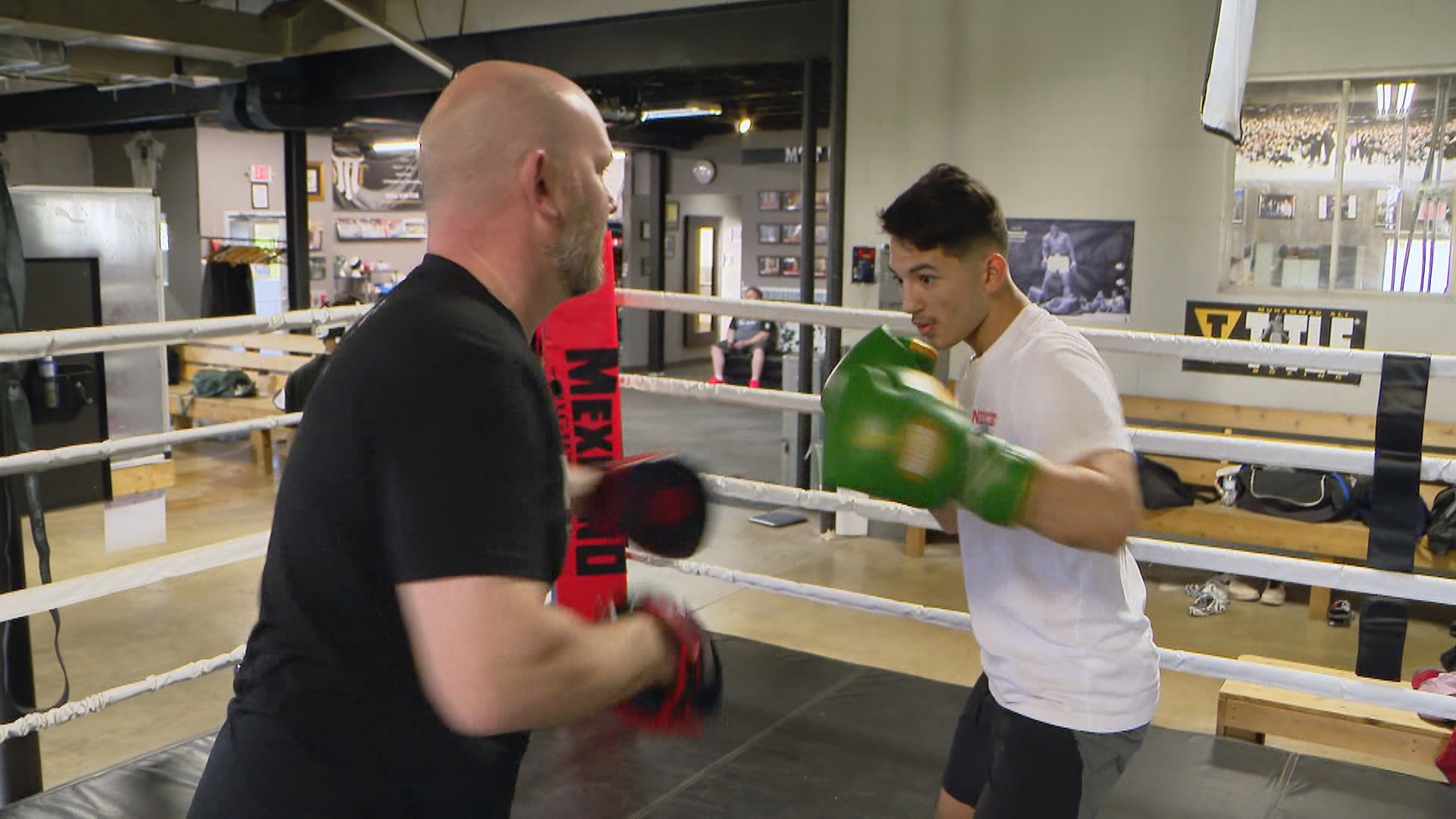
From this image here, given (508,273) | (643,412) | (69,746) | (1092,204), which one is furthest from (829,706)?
(643,412)

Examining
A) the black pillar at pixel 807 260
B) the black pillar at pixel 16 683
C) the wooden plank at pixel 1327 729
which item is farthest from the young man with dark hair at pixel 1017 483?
the black pillar at pixel 807 260

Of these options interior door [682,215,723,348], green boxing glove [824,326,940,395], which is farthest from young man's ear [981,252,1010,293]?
interior door [682,215,723,348]

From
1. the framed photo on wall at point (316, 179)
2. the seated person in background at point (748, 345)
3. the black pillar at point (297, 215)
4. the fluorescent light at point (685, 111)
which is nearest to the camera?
the black pillar at point (297, 215)

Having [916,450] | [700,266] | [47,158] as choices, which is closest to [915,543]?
[916,450]

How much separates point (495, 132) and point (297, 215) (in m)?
7.71

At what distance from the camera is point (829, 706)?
2.55 metres

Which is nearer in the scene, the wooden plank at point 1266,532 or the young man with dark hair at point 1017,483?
the young man with dark hair at point 1017,483

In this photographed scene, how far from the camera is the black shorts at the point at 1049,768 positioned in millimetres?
1313

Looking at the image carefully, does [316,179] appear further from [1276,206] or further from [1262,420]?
[1262,420]

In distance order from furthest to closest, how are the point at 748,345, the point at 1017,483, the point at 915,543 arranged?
the point at 748,345, the point at 915,543, the point at 1017,483

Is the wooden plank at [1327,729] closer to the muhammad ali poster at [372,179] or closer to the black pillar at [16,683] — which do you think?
the black pillar at [16,683]

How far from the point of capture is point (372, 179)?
39.8 feet

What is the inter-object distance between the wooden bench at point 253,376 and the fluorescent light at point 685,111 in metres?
3.08

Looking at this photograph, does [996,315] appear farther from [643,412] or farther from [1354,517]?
[643,412]
